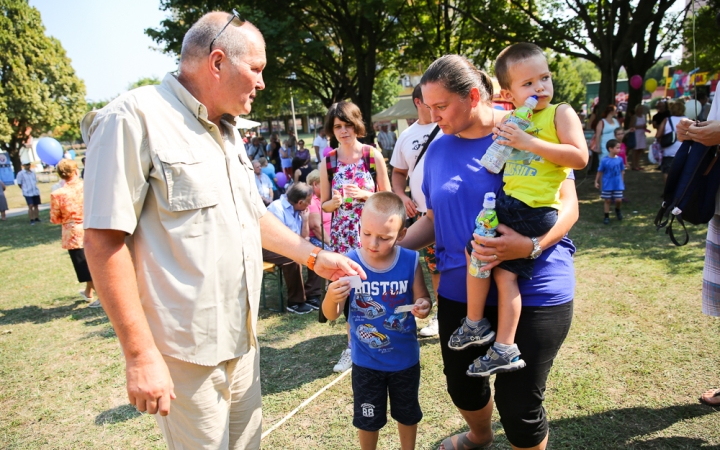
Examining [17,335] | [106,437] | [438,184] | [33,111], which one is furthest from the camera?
[33,111]

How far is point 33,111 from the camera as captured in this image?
106ft

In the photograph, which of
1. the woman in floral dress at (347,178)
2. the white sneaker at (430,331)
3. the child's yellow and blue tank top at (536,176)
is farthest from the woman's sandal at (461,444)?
the white sneaker at (430,331)

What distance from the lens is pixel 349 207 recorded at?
4109 millimetres

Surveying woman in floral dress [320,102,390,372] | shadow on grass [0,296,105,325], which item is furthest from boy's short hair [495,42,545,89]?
shadow on grass [0,296,105,325]

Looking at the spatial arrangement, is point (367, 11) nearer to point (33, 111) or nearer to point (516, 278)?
point (516, 278)

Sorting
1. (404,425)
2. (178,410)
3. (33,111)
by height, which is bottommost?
(404,425)

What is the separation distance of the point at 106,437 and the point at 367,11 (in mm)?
13557

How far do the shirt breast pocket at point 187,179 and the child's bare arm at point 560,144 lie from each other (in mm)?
1212

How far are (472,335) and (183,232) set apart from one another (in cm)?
129

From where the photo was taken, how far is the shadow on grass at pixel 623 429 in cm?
275

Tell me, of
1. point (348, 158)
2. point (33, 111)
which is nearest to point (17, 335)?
point (348, 158)

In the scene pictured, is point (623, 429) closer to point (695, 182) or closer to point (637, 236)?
point (695, 182)

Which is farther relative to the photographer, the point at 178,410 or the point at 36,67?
the point at 36,67

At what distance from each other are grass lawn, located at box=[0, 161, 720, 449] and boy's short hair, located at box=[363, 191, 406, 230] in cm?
159
